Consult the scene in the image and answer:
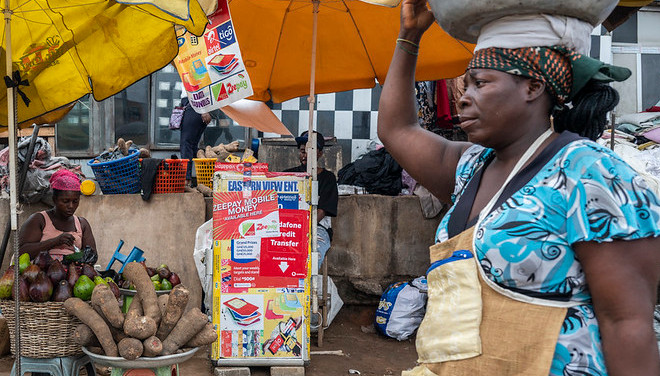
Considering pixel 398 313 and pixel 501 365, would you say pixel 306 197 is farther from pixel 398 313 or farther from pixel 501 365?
pixel 501 365

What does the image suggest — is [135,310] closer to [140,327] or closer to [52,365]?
[140,327]

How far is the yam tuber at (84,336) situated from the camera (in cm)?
328

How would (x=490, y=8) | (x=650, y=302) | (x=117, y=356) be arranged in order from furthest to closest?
(x=117, y=356)
(x=490, y=8)
(x=650, y=302)

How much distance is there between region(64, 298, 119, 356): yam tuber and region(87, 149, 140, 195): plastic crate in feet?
9.90

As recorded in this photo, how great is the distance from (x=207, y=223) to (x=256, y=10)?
2.06 m

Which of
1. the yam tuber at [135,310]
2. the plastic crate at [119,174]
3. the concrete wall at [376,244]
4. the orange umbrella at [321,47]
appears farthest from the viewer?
the concrete wall at [376,244]

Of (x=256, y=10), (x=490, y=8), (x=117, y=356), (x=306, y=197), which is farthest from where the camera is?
(x=256, y=10)

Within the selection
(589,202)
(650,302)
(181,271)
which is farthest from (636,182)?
(181,271)

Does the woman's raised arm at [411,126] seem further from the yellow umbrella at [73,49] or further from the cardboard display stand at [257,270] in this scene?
the cardboard display stand at [257,270]

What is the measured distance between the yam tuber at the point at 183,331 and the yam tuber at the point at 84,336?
1.20 ft

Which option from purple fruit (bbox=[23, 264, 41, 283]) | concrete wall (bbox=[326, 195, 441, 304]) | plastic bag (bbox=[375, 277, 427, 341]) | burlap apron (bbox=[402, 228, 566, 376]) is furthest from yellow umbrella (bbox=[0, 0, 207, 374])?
plastic bag (bbox=[375, 277, 427, 341])

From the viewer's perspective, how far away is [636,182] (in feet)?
4.50

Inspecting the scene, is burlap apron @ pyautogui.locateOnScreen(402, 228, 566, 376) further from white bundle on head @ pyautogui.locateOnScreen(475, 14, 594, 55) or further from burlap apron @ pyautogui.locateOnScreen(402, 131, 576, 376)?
white bundle on head @ pyautogui.locateOnScreen(475, 14, 594, 55)

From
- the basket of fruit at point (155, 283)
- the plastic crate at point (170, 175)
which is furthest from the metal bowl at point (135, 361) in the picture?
the plastic crate at point (170, 175)
